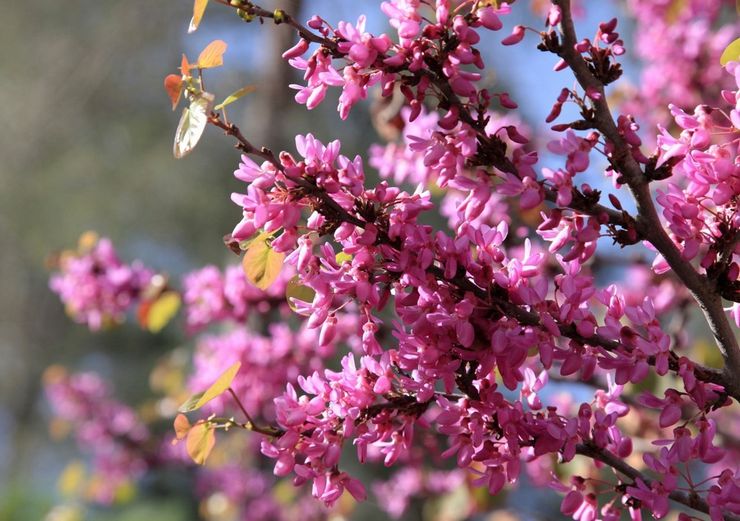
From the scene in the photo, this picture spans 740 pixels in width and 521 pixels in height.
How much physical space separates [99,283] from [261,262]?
0.85 m

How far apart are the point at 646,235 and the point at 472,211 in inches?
6.7

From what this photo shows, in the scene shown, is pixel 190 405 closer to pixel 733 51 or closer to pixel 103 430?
pixel 733 51

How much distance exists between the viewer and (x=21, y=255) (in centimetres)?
852

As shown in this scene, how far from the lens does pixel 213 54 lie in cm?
81

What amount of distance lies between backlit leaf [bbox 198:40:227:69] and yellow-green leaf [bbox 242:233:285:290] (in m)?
0.19

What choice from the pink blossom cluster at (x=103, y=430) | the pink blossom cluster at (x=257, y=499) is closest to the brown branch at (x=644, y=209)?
the pink blossom cluster at (x=257, y=499)

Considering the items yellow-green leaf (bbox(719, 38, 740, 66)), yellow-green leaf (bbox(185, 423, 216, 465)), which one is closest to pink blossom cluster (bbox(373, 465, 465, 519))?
yellow-green leaf (bbox(185, 423, 216, 465))

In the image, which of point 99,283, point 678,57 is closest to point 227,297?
point 99,283

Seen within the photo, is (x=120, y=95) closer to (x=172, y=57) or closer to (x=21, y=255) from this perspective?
(x=172, y=57)

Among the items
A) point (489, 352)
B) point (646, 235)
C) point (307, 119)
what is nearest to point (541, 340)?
point (489, 352)

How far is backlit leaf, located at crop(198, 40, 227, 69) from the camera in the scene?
80cm

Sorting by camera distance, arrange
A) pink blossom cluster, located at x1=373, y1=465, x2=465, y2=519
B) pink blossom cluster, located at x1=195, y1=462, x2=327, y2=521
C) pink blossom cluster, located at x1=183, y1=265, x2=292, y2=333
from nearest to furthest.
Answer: pink blossom cluster, located at x1=183, y1=265, x2=292, y2=333, pink blossom cluster, located at x1=373, y1=465, x2=465, y2=519, pink blossom cluster, located at x1=195, y1=462, x2=327, y2=521

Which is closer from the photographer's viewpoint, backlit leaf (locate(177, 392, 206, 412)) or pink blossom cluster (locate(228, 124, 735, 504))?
pink blossom cluster (locate(228, 124, 735, 504))

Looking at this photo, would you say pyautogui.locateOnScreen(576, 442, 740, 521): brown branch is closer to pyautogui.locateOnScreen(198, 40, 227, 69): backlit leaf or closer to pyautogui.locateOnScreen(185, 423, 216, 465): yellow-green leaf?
pyautogui.locateOnScreen(185, 423, 216, 465): yellow-green leaf
